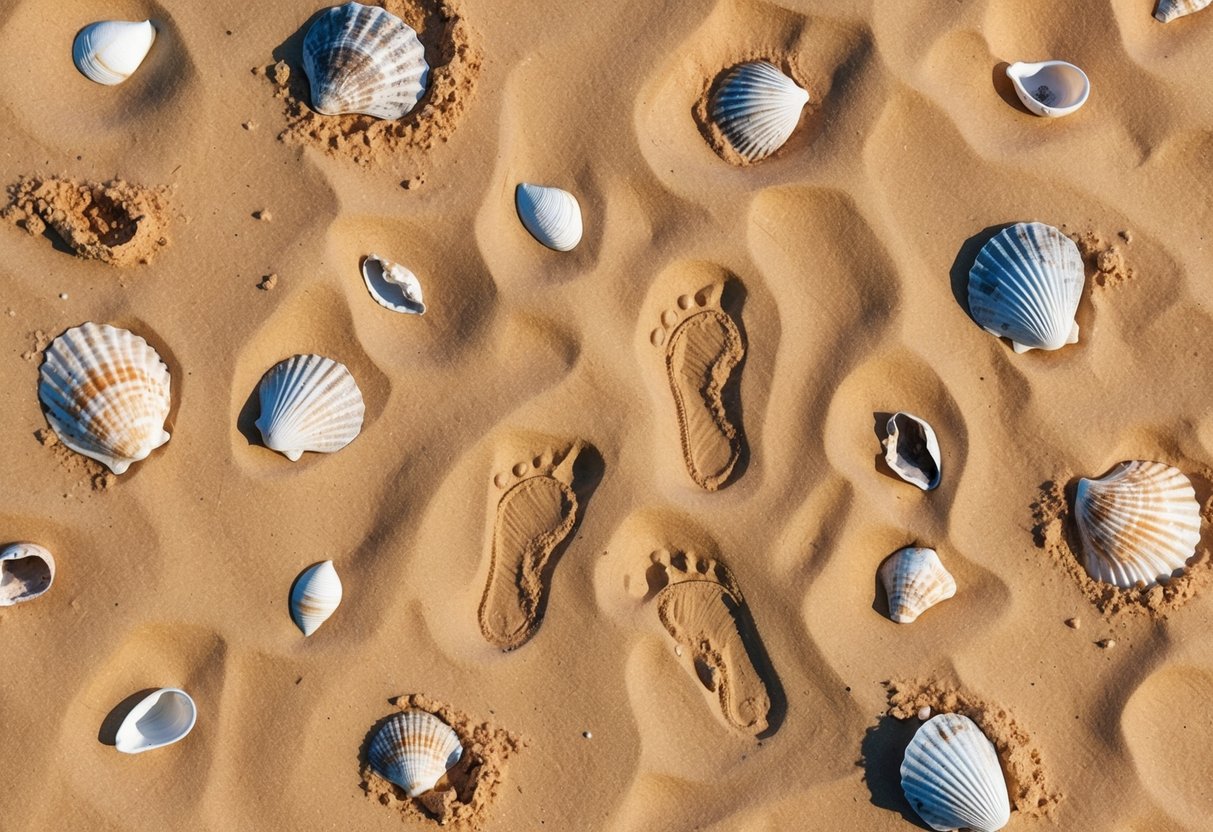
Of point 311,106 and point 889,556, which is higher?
point 311,106

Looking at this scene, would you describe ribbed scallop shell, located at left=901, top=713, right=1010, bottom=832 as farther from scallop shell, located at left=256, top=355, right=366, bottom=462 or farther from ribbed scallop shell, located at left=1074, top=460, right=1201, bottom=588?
scallop shell, located at left=256, top=355, right=366, bottom=462

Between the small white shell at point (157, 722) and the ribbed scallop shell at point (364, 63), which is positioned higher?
the ribbed scallop shell at point (364, 63)

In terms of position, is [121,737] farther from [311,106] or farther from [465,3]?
[465,3]

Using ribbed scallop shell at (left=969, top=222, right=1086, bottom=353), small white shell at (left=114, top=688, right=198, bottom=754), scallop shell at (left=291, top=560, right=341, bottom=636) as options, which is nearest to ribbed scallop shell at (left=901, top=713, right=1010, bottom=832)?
ribbed scallop shell at (left=969, top=222, right=1086, bottom=353)

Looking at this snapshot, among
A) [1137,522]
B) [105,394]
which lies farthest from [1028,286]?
[105,394]

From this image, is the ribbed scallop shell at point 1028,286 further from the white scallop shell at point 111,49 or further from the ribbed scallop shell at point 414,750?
the white scallop shell at point 111,49

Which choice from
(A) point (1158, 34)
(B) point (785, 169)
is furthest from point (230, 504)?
(A) point (1158, 34)

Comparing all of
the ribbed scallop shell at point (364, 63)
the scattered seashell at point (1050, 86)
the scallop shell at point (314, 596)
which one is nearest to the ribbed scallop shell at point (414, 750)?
the scallop shell at point (314, 596)
